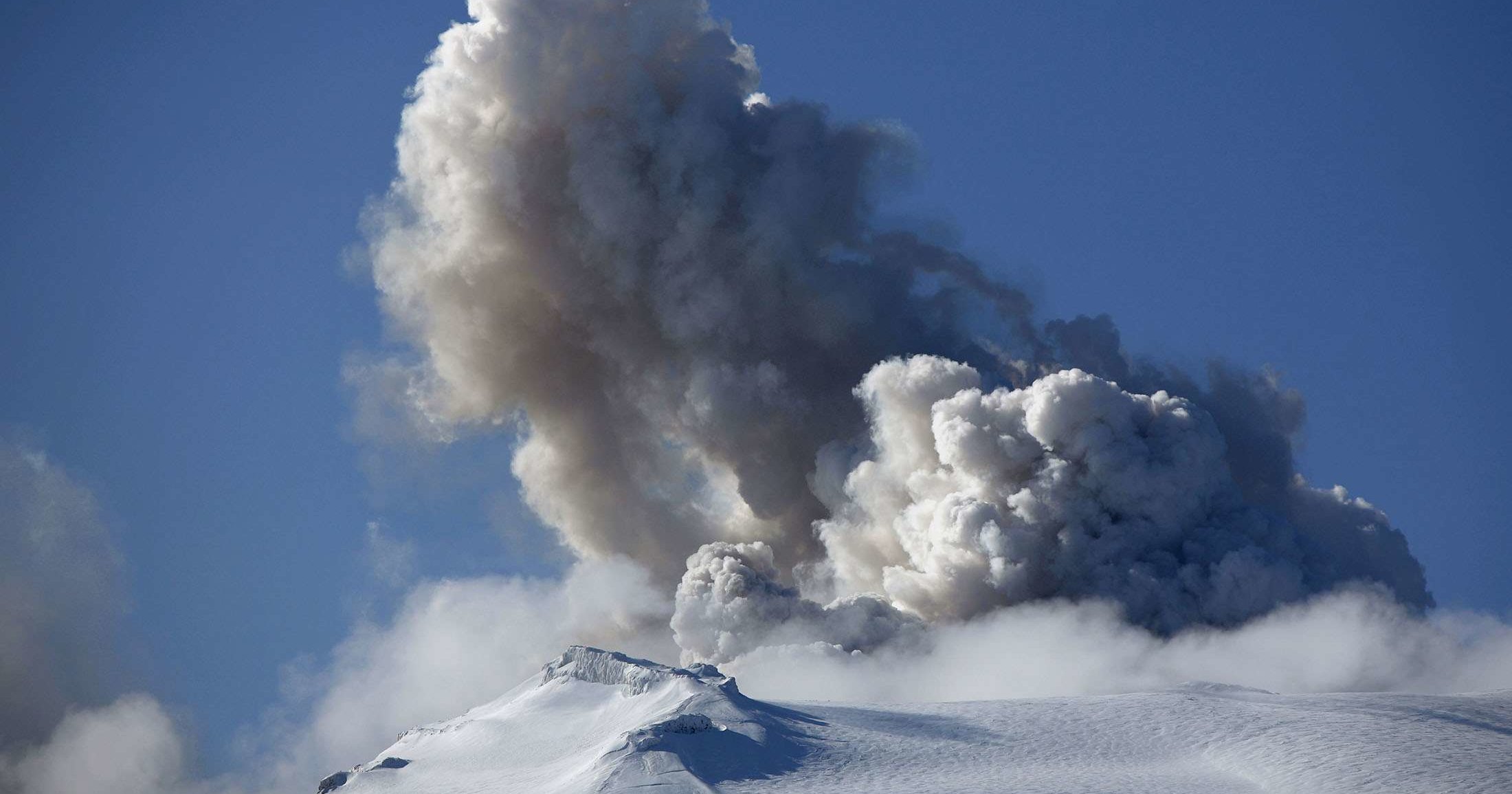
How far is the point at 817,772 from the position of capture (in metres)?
45.2

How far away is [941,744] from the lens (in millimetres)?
47406

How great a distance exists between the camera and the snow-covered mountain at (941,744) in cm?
4359

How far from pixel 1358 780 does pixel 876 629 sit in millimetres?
30105

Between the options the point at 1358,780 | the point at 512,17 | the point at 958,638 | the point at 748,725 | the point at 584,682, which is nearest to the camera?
the point at 1358,780

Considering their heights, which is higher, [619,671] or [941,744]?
[619,671]

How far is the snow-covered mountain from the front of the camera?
43594 millimetres

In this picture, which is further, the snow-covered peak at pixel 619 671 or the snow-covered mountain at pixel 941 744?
the snow-covered peak at pixel 619 671

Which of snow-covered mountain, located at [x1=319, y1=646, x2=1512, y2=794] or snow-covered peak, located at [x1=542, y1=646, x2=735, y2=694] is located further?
snow-covered peak, located at [x1=542, y1=646, x2=735, y2=694]

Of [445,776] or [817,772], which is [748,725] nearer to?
[817,772]

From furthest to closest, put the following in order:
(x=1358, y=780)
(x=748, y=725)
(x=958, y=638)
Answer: (x=958, y=638), (x=748, y=725), (x=1358, y=780)

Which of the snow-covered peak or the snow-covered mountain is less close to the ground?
the snow-covered peak

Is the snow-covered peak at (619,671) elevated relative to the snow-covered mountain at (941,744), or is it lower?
elevated

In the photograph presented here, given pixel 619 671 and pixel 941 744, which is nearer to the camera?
pixel 941 744

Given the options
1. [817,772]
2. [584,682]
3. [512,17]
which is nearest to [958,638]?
[584,682]
